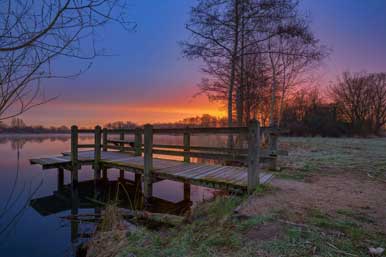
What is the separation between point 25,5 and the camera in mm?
1620

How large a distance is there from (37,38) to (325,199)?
4304 millimetres

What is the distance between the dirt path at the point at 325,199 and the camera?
286cm

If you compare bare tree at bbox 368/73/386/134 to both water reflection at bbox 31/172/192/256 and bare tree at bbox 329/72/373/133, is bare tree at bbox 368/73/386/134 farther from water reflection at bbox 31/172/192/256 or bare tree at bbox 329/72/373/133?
water reflection at bbox 31/172/192/256

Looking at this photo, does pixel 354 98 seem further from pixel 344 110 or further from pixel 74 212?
pixel 74 212

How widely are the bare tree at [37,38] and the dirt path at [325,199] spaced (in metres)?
2.79

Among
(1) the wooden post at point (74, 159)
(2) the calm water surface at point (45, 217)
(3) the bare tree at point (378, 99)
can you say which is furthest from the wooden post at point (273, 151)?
(3) the bare tree at point (378, 99)

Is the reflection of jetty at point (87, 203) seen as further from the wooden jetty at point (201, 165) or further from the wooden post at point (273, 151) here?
the wooden post at point (273, 151)

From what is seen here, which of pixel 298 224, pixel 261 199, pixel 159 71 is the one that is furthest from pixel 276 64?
pixel 298 224

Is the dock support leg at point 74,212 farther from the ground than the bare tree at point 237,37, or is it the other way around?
the bare tree at point 237,37

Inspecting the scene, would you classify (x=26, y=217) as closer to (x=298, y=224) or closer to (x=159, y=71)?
(x=298, y=224)

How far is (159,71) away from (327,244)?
975 cm

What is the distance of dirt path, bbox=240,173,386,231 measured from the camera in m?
2.86

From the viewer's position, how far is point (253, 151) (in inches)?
147

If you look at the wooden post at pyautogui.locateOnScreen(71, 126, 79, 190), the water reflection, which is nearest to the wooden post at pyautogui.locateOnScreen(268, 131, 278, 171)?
the water reflection
